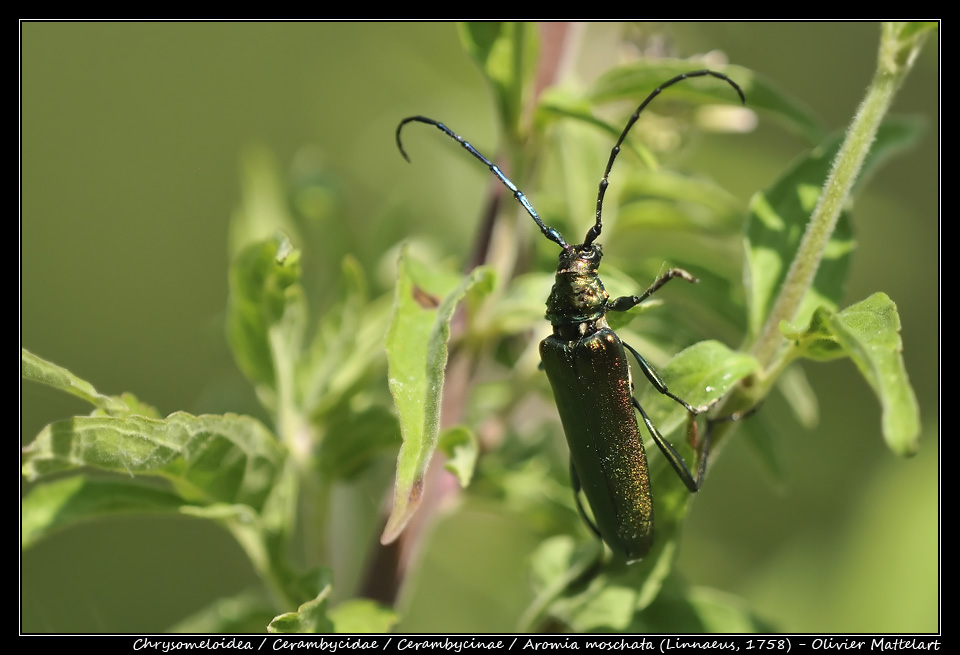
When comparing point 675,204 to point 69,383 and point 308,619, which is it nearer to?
point 308,619

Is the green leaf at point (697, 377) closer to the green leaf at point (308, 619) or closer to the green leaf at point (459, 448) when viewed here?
the green leaf at point (459, 448)

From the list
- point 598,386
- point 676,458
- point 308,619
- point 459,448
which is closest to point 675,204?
point 598,386

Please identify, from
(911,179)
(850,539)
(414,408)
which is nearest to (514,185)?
(414,408)

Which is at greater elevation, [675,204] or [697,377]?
[675,204]

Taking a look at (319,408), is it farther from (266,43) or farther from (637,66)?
(266,43)

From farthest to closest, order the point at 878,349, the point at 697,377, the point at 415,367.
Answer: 1. the point at 697,377
2. the point at 415,367
3. the point at 878,349

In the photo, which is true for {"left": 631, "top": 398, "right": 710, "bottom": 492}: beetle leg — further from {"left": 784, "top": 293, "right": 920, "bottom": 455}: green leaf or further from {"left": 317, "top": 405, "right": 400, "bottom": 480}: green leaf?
{"left": 317, "top": 405, "right": 400, "bottom": 480}: green leaf

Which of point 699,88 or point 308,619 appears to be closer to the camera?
point 308,619

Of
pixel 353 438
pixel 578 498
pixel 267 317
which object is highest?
pixel 267 317

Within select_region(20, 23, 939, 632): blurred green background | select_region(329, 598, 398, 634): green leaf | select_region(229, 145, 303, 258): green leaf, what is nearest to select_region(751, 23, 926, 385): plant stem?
select_region(20, 23, 939, 632): blurred green background
